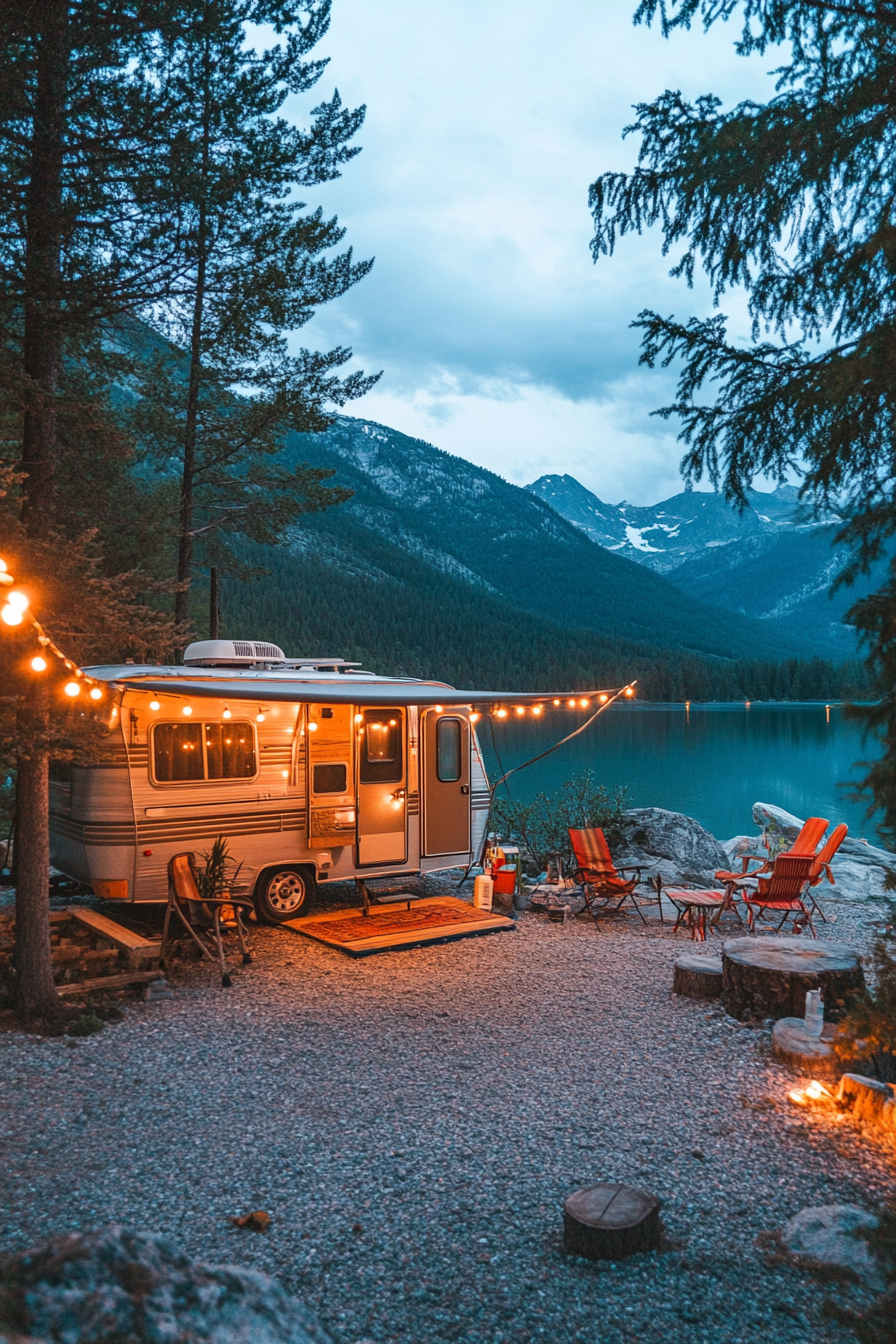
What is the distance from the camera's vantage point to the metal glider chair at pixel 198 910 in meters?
6.79

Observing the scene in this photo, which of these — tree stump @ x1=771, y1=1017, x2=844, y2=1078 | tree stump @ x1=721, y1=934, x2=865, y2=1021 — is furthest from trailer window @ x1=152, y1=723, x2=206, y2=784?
tree stump @ x1=771, y1=1017, x2=844, y2=1078

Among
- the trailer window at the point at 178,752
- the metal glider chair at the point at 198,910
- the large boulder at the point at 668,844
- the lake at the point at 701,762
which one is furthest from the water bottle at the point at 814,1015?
the lake at the point at 701,762

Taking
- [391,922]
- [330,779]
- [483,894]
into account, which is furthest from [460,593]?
[391,922]

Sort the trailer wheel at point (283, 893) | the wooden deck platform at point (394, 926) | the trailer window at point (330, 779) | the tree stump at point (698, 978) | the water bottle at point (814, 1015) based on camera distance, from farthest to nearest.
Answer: the trailer window at point (330, 779)
the trailer wheel at point (283, 893)
the wooden deck platform at point (394, 926)
the tree stump at point (698, 978)
the water bottle at point (814, 1015)

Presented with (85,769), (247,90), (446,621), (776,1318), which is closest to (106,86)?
(247,90)

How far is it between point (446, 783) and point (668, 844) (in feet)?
12.5

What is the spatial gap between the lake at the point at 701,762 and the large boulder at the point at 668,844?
2.78 metres

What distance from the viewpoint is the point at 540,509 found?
598 feet

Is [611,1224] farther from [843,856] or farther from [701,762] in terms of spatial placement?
[701,762]

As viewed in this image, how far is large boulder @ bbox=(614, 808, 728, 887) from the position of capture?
1137 centimetres

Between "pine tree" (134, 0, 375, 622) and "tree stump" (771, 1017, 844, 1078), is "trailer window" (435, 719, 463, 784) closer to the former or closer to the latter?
"pine tree" (134, 0, 375, 622)

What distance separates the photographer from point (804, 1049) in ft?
15.5

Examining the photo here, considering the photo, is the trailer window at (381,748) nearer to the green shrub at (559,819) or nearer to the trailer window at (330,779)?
the trailer window at (330,779)

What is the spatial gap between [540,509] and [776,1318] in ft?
604
